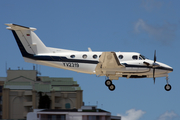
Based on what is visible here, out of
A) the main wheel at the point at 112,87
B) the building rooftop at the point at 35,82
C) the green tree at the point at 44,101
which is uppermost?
the building rooftop at the point at 35,82

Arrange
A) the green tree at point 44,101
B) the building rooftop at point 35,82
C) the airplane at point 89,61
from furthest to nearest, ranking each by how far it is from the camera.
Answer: the building rooftop at point 35,82 < the green tree at point 44,101 < the airplane at point 89,61

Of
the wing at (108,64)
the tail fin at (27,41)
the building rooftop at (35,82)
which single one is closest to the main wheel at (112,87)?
the wing at (108,64)

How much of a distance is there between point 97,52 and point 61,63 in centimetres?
413

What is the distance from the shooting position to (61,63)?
43656mm

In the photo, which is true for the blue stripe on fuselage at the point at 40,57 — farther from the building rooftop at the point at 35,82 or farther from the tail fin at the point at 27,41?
the building rooftop at the point at 35,82

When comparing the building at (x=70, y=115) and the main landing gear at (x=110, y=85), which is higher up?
the main landing gear at (x=110, y=85)

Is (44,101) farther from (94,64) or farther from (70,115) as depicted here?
(94,64)

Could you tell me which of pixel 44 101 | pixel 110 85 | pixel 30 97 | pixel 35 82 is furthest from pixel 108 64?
pixel 35 82

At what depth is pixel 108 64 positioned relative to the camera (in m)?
42.6

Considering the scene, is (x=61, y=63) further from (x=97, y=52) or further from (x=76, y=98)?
(x=76, y=98)

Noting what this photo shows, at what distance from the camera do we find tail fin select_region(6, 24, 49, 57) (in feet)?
145

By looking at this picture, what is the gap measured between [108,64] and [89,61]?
2106mm

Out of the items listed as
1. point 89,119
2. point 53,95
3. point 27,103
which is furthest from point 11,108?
point 89,119

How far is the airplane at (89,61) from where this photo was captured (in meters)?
42.9
